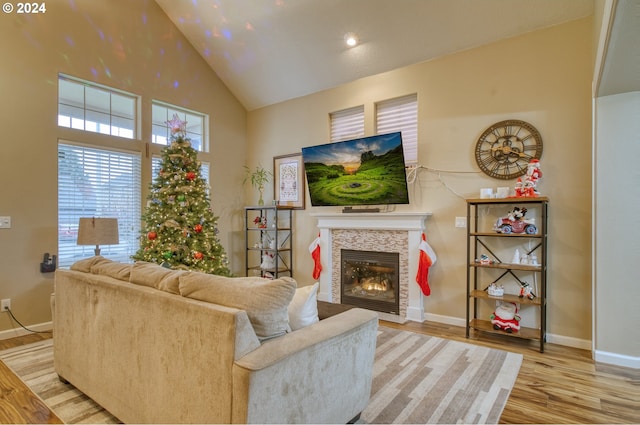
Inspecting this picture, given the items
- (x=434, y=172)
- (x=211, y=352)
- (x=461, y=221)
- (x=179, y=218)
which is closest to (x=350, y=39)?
(x=434, y=172)

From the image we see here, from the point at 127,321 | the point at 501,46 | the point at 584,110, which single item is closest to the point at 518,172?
the point at 584,110

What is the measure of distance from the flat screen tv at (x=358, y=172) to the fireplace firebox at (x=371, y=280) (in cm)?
71

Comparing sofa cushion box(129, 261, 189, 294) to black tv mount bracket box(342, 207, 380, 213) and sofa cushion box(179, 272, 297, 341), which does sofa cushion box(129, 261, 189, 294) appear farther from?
black tv mount bracket box(342, 207, 380, 213)

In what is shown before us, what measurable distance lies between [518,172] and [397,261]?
1.68 m

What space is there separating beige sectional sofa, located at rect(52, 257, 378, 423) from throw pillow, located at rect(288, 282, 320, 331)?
5 centimetres

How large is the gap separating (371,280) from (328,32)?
10.6 ft

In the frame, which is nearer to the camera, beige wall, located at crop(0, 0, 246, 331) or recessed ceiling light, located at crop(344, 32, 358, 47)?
beige wall, located at crop(0, 0, 246, 331)

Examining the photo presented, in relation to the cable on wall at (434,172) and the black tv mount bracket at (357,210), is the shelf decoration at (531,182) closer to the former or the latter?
the cable on wall at (434,172)

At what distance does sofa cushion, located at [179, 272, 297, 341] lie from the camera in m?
1.59

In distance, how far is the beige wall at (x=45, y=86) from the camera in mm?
3646

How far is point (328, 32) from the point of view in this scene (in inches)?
170

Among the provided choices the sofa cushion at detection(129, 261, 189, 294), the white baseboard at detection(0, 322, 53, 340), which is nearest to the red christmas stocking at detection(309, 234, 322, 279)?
the sofa cushion at detection(129, 261, 189, 294)

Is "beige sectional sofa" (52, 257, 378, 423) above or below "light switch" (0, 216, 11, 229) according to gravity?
below

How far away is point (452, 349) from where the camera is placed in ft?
10.6
